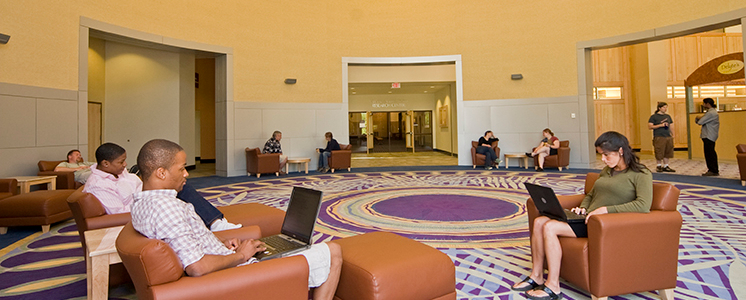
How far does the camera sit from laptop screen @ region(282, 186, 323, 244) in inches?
95.0

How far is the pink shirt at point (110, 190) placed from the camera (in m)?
3.55

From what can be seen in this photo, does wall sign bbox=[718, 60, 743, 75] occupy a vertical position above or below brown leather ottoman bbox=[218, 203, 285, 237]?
above

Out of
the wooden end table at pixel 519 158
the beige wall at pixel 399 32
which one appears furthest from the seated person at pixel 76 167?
the wooden end table at pixel 519 158

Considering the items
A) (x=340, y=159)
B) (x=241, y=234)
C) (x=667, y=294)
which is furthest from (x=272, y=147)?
(x=667, y=294)

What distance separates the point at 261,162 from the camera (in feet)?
35.1

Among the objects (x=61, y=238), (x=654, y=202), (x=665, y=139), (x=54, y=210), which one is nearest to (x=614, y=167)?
(x=654, y=202)

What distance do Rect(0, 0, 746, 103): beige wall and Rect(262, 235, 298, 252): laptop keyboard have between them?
902 cm

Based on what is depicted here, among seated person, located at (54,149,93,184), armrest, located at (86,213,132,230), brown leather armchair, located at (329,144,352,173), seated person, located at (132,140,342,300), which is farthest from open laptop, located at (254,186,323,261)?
brown leather armchair, located at (329,144,352,173)

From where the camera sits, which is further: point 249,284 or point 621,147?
point 621,147

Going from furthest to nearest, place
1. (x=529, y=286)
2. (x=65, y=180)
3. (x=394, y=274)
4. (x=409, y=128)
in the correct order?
1. (x=409, y=128)
2. (x=65, y=180)
3. (x=529, y=286)
4. (x=394, y=274)

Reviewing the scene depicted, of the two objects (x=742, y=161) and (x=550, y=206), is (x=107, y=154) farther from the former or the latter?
(x=742, y=161)

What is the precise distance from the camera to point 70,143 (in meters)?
8.05

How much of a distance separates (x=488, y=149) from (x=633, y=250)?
956 centimetres

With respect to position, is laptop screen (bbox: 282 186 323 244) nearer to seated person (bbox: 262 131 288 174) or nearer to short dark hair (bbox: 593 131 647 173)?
short dark hair (bbox: 593 131 647 173)
